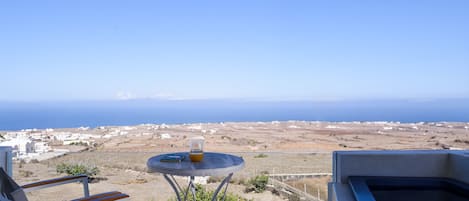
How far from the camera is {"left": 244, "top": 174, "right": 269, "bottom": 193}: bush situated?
5161 mm

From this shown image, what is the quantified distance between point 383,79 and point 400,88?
0.99 meters

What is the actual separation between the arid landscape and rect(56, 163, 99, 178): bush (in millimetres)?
103

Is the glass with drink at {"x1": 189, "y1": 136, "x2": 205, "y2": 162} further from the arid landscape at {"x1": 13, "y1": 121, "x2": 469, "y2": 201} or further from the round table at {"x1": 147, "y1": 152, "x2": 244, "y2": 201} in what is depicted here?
the arid landscape at {"x1": 13, "y1": 121, "x2": 469, "y2": 201}

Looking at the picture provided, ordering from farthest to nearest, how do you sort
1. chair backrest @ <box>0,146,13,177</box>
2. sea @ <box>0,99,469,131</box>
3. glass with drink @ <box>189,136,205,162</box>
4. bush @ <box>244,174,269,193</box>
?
sea @ <box>0,99,469,131</box>, bush @ <box>244,174,269,193</box>, chair backrest @ <box>0,146,13,177</box>, glass with drink @ <box>189,136,205,162</box>

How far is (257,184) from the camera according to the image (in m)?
5.23

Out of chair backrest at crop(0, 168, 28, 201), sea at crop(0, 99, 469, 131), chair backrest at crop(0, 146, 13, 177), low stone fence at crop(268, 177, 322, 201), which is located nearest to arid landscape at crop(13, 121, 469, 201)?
low stone fence at crop(268, 177, 322, 201)

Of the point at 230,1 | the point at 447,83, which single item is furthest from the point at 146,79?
the point at 447,83

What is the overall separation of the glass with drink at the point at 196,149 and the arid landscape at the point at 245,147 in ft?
6.70

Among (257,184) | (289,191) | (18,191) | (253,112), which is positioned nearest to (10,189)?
(18,191)

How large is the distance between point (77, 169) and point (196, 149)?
3.93 m

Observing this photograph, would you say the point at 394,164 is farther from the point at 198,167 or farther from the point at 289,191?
the point at 289,191

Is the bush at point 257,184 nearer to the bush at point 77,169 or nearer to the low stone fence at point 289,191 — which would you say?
the low stone fence at point 289,191

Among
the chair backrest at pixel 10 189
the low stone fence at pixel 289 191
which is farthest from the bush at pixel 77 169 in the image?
the chair backrest at pixel 10 189

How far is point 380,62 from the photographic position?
10750 mm
